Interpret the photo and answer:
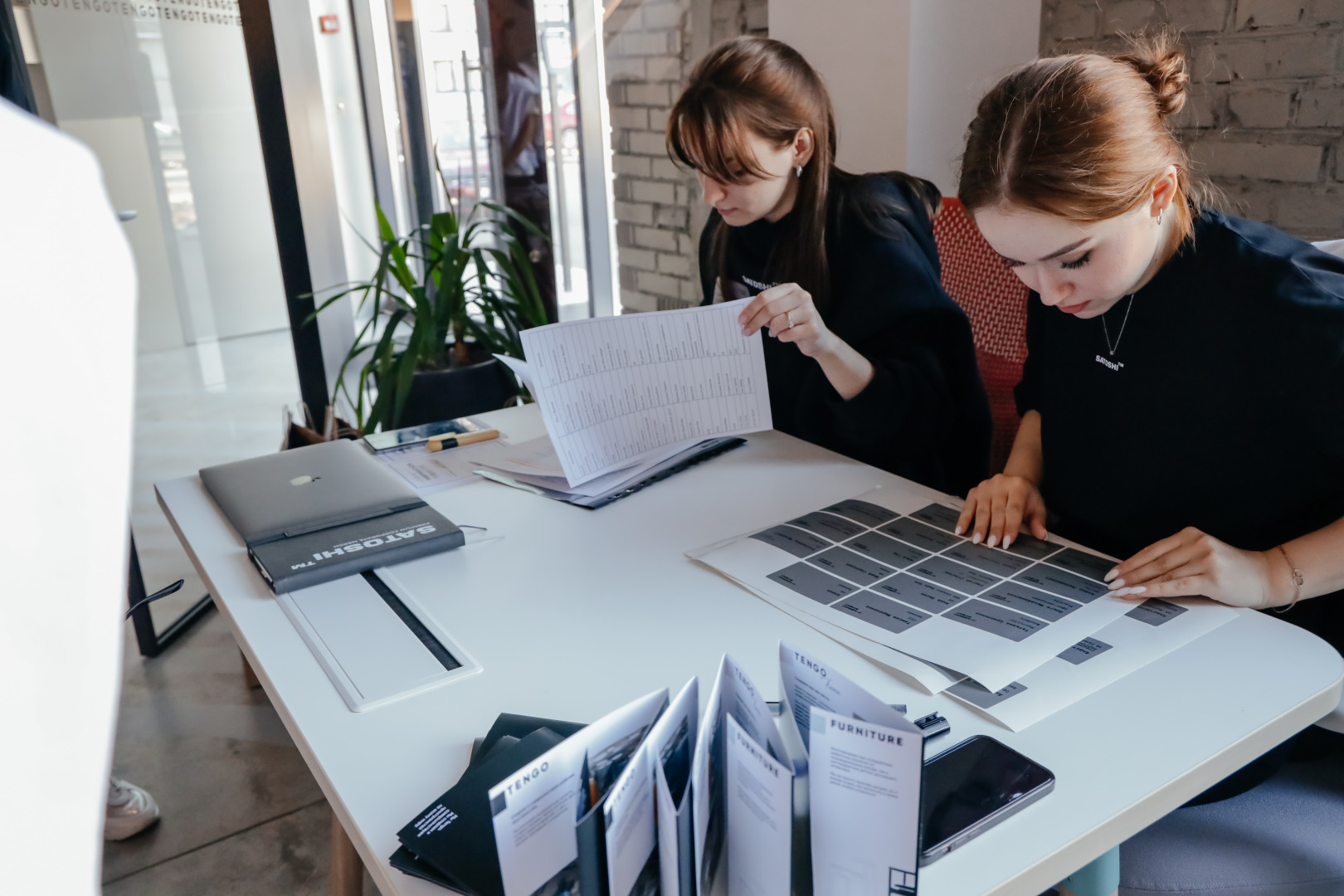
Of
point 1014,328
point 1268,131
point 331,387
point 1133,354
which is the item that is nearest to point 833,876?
point 1133,354

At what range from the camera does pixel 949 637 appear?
838mm

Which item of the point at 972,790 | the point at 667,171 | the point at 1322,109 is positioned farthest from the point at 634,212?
the point at 972,790

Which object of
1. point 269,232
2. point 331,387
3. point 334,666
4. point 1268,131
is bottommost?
point 331,387

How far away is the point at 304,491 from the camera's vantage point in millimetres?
1210

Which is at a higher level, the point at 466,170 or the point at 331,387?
the point at 466,170

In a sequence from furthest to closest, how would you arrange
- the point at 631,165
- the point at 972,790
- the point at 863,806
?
the point at 631,165 < the point at 972,790 < the point at 863,806

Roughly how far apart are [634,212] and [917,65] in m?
1.33

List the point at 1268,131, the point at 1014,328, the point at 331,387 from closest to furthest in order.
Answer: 1. the point at 1014,328
2. the point at 1268,131
3. the point at 331,387

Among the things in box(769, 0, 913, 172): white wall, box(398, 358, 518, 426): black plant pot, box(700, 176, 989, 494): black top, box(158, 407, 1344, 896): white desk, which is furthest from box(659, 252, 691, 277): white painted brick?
Result: box(158, 407, 1344, 896): white desk

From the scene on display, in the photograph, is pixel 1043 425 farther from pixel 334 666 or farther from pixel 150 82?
pixel 150 82

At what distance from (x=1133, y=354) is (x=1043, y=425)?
0.18 meters

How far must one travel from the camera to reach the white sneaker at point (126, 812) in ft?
5.43

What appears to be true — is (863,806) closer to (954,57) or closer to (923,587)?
(923,587)

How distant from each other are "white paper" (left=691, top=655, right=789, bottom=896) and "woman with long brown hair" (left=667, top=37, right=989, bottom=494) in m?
0.86
